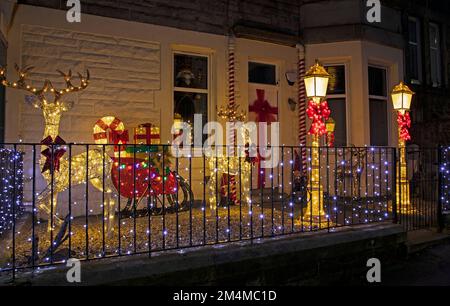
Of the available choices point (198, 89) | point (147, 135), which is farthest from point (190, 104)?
point (147, 135)

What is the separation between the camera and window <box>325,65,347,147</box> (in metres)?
10.0

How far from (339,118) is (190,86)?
376 cm

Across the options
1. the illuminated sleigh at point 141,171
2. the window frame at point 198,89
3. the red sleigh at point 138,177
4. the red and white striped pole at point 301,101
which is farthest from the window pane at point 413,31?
the red sleigh at point 138,177

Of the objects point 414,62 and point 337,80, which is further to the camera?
point 414,62

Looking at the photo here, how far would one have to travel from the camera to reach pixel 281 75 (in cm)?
972

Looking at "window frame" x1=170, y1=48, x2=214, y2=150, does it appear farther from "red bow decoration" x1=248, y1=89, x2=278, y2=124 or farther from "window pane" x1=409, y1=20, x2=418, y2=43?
"window pane" x1=409, y1=20, x2=418, y2=43

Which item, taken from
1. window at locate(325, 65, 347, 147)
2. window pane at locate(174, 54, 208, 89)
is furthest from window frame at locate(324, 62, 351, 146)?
window pane at locate(174, 54, 208, 89)

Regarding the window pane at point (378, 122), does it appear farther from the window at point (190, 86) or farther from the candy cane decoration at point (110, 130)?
the candy cane decoration at point (110, 130)

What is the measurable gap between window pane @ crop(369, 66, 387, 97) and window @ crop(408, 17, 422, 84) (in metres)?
1.71

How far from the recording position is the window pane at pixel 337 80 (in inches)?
395

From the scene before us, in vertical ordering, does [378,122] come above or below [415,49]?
below

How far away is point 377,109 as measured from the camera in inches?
411

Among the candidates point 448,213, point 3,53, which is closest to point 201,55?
point 3,53

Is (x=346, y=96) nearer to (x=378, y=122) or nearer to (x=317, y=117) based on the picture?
(x=378, y=122)
